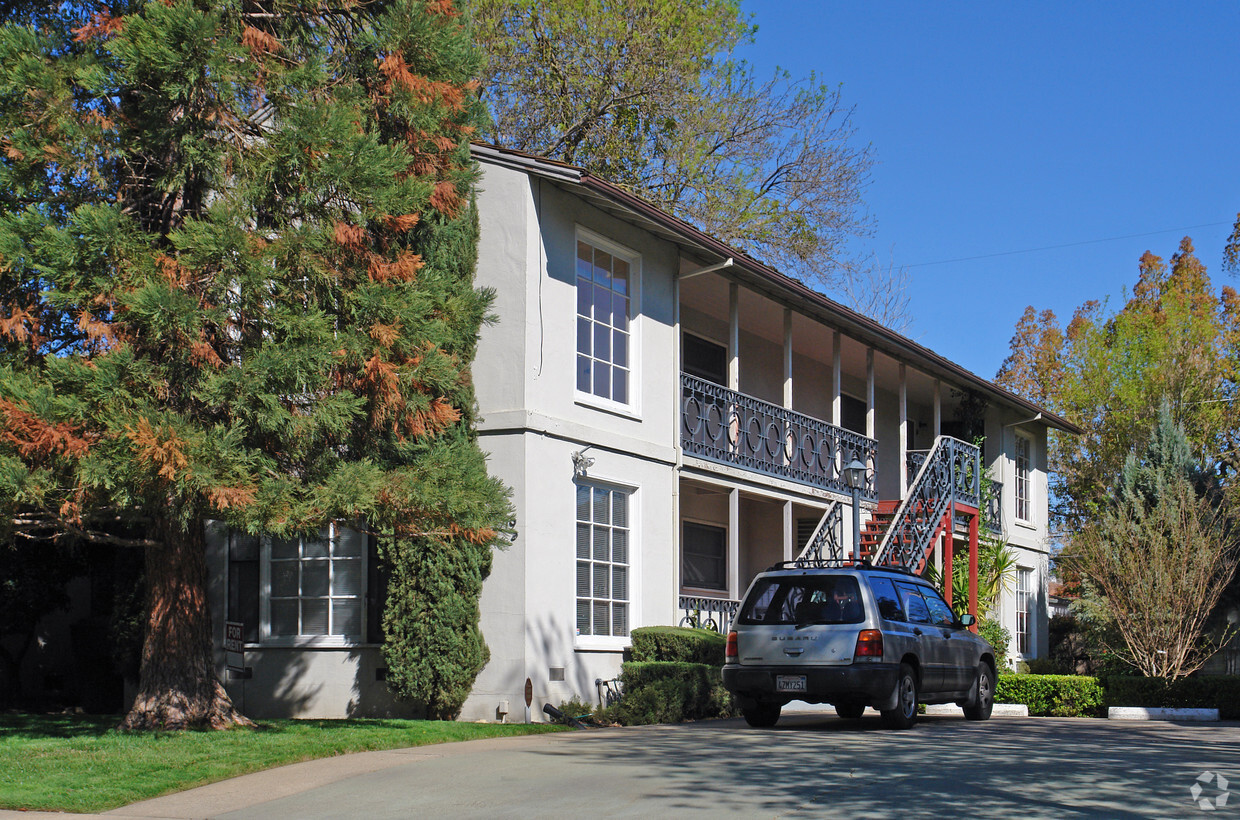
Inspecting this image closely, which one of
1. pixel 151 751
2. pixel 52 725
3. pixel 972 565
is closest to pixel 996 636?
pixel 972 565

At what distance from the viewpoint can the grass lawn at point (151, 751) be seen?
8852 millimetres

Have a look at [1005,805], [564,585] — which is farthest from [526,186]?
[1005,805]

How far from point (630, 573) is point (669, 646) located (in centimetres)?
115

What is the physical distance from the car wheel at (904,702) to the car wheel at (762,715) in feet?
3.78

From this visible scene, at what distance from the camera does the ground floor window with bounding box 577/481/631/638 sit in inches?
617

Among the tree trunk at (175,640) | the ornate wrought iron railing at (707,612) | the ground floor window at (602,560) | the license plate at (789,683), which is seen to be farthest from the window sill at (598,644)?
the tree trunk at (175,640)

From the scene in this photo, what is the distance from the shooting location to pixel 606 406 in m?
16.3

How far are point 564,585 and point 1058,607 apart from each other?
27.1 metres

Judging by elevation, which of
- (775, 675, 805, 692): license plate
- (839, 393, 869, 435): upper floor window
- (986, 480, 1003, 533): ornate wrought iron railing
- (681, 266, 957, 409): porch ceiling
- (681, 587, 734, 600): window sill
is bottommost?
(775, 675, 805, 692): license plate

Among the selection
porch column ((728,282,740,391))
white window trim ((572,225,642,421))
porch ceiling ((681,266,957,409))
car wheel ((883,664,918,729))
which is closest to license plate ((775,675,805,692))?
car wheel ((883,664,918,729))

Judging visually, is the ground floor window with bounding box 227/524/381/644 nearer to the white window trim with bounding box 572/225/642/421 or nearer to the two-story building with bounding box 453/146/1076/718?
the two-story building with bounding box 453/146/1076/718

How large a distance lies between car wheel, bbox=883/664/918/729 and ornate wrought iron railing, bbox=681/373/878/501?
219 inches

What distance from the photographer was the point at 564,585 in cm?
1507

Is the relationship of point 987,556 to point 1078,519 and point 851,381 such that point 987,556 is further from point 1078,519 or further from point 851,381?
point 1078,519
